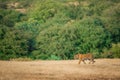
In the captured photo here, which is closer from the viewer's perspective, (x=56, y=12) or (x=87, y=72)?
(x=87, y=72)

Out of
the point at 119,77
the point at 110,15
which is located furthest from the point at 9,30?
the point at 119,77

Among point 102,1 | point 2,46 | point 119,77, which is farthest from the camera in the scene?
point 102,1

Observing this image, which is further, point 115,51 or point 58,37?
point 58,37

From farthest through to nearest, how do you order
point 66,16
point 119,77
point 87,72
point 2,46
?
1. point 66,16
2. point 2,46
3. point 87,72
4. point 119,77

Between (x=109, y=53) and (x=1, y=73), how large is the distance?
Answer: 21.7 m

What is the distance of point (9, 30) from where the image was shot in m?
40.3

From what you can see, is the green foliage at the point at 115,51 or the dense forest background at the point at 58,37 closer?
the dense forest background at the point at 58,37

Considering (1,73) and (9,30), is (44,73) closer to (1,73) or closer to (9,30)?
(1,73)

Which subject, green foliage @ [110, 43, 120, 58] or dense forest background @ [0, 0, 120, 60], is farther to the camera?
green foliage @ [110, 43, 120, 58]

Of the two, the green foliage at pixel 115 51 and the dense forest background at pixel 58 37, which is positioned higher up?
the dense forest background at pixel 58 37

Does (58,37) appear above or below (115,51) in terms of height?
above

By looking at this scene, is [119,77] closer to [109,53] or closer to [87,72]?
[87,72]

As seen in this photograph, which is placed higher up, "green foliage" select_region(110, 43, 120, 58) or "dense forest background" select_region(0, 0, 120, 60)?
"dense forest background" select_region(0, 0, 120, 60)

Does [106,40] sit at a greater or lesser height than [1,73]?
lesser
